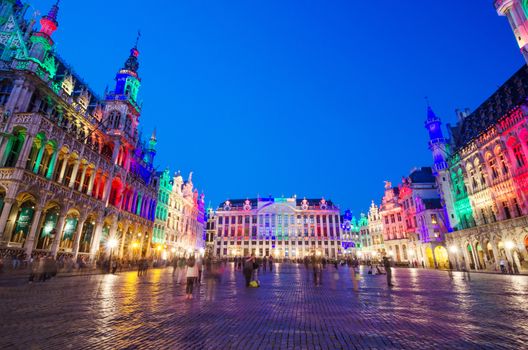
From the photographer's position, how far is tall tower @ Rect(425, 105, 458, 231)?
1832 inches

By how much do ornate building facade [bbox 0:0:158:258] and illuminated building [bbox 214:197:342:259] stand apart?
61.4 metres

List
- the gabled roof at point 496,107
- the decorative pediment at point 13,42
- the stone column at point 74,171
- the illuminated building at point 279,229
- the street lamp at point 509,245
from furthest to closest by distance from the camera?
the illuminated building at point 279,229 < the gabled roof at point 496,107 < the street lamp at point 509,245 < the stone column at point 74,171 < the decorative pediment at point 13,42

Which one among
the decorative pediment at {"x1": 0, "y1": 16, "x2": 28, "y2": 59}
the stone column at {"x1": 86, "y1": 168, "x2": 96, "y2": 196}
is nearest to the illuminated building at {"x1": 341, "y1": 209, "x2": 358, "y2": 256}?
the stone column at {"x1": 86, "y1": 168, "x2": 96, "y2": 196}

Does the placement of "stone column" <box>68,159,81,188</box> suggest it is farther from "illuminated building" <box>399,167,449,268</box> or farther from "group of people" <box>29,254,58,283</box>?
"illuminated building" <box>399,167,449,268</box>

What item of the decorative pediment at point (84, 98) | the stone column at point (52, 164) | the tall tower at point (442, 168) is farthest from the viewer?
the tall tower at point (442, 168)

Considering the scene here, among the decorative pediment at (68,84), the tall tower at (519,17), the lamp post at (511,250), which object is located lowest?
the lamp post at (511,250)

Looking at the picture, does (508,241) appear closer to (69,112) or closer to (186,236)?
(69,112)

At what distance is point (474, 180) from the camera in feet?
134

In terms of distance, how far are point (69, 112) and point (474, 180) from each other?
55.8 metres

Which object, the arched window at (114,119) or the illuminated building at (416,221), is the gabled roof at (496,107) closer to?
the illuminated building at (416,221)

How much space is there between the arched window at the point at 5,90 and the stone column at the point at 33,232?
10512 mm

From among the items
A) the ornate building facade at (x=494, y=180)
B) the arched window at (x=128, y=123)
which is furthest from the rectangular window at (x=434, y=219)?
the arched window at (x=128, y=123)

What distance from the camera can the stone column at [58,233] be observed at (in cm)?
2641

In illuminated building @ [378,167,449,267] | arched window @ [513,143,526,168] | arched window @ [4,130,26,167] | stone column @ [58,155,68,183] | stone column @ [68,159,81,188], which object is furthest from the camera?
illuminated building @ [378,167,449,267]
